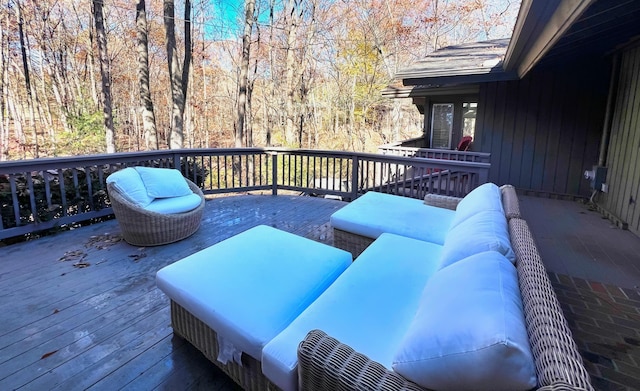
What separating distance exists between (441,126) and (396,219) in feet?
23.5

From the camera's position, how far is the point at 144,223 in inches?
132

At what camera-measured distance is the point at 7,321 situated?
7.01ft

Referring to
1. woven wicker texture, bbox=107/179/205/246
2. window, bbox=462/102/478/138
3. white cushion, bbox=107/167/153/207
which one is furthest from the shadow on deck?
window, bbox=462/102/478/138

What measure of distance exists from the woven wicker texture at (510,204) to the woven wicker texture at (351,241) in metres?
1.05

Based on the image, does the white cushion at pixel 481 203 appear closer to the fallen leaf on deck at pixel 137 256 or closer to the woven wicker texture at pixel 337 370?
the woven wicker texture at pixel 337 370

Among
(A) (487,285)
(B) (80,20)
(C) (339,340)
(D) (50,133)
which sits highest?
(B) (80,20)

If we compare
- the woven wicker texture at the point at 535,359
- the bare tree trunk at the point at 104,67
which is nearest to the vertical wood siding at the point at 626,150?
the woven wicker texture at the point at 535,359

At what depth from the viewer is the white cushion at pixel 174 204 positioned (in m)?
3.52

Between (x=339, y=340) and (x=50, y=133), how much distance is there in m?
16.5

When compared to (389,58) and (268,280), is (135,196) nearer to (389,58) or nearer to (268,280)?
(268,280)

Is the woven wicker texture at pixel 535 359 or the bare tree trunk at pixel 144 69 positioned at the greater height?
the bare tree trunk at pixel 144 69

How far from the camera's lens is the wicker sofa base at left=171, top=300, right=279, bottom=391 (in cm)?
148

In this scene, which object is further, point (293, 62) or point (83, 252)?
point (293, 62)

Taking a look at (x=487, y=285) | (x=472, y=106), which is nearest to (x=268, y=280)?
(x=487, y=285)
